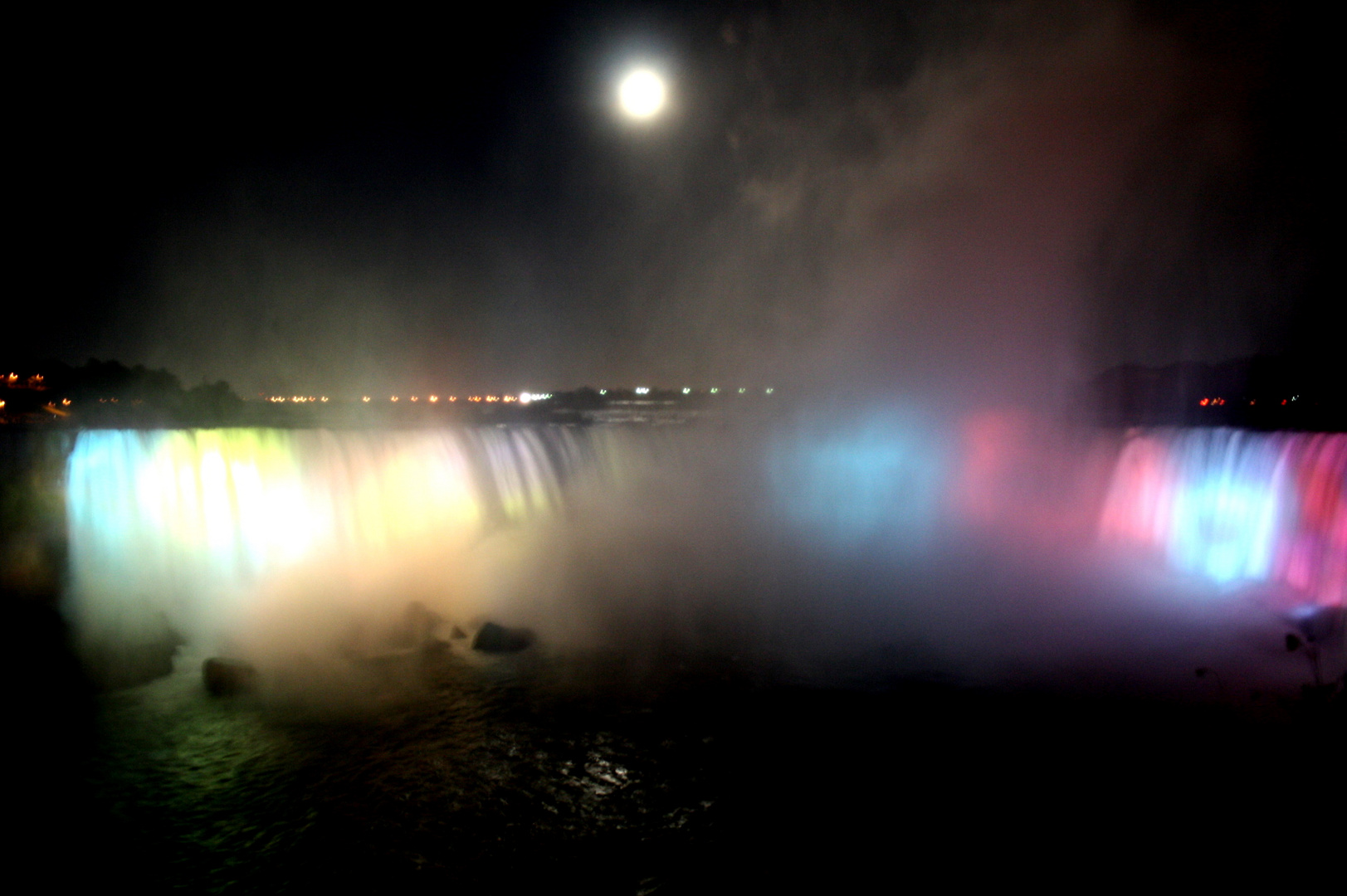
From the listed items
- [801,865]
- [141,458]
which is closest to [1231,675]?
[801,865]

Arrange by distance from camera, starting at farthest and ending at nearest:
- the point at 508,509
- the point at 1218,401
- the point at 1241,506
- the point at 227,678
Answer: the point at 1218,401
the point at 508,509
the point at 1241,506
the point at 227,678

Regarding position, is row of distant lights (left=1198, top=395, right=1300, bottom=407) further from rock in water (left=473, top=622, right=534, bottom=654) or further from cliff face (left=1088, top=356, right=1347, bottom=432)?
rock in water (left=473, top=622, right=534, bottom=654)

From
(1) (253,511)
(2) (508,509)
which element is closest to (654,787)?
(1) (253,511)

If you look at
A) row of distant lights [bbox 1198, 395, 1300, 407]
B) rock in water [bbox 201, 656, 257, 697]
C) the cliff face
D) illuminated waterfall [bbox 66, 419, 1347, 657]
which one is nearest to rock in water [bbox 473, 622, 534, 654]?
illuminated waterfall [bbox 66, 419, 1347, 657]

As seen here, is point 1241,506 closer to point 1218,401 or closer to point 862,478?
point 862,478

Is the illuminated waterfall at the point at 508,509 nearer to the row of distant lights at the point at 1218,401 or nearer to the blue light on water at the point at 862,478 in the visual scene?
the blue light on water at the point at 862,478

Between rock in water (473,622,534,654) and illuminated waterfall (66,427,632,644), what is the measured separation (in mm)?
4754

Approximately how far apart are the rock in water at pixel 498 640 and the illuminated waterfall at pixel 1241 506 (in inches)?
551

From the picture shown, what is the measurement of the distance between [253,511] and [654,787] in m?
11.5

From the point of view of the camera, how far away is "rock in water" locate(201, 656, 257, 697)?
9797 millimetres

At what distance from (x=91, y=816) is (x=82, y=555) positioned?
748 centimetres

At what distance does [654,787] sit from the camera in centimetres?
750

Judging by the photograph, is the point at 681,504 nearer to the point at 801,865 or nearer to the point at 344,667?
the point at 344,667

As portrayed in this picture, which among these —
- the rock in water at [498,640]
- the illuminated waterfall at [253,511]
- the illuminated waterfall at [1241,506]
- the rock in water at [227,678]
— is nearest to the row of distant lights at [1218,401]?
the illuminated waterfall at [1241,506]
